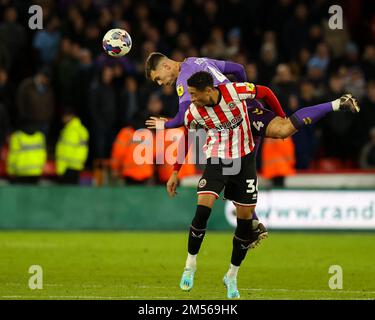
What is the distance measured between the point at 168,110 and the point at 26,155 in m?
2.72

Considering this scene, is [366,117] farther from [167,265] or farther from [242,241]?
[242,241]

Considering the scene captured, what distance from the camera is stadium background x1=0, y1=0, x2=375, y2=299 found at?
18141mm

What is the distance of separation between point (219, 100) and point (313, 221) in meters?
8.05

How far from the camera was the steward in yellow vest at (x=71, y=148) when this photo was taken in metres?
19.7

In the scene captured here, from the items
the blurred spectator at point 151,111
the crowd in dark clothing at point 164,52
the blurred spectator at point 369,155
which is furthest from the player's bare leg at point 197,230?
the blurred spectator at point 369,155

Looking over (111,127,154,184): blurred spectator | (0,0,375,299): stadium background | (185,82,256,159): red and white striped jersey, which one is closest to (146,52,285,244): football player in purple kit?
(185,82,256,159): red and white striped jersey

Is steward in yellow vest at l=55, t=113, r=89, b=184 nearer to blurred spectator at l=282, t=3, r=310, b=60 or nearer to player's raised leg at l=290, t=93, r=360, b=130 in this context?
blurred spectator at l=282, t=3, r=310, b=60

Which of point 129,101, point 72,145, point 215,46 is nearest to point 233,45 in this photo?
point 215,46

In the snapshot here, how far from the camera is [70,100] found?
2050 centimetres

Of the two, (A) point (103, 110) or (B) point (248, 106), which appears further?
(A) point (103, 110)

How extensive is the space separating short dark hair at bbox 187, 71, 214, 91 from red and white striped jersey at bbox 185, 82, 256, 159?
32 cm

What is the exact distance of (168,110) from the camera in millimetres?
20000
